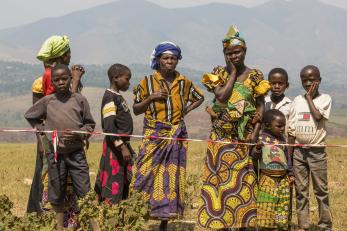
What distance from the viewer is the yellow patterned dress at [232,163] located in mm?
5469

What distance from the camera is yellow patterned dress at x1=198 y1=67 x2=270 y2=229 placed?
5.47 meters

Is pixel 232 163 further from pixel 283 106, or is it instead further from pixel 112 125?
pixel 112 125

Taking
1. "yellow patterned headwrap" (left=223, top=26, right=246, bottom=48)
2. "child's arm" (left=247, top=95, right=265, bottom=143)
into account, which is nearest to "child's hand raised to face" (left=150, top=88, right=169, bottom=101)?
"yellow patterned headwrap" (left=223, top=26, right=246, bottom=48)

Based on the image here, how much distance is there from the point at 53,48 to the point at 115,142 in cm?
127

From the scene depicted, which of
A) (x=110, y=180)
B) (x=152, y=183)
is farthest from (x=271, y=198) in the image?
(x=110, y=180)

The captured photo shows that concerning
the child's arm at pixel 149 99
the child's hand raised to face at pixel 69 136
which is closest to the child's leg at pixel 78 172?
the child's hand raised to face at pixel 69 136

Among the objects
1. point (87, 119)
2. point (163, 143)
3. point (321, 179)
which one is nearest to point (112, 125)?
point (87, 119)

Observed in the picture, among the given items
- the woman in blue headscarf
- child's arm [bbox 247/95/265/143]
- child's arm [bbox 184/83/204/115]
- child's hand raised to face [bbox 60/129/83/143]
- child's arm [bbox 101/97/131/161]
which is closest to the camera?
child's hand raised to face [bbox 60/129/83/143]

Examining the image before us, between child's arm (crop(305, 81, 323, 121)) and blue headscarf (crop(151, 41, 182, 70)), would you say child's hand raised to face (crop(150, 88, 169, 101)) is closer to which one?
blue headscarf (crop(151, 41, 182, 70))

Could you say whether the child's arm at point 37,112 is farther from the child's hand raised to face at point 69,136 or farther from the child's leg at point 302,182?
the child's leg at point 302,182

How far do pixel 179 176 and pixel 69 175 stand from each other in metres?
1.25

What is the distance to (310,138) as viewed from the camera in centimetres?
603

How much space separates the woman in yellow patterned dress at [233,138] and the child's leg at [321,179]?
895mm

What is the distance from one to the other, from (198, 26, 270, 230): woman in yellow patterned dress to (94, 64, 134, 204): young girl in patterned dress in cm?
95
